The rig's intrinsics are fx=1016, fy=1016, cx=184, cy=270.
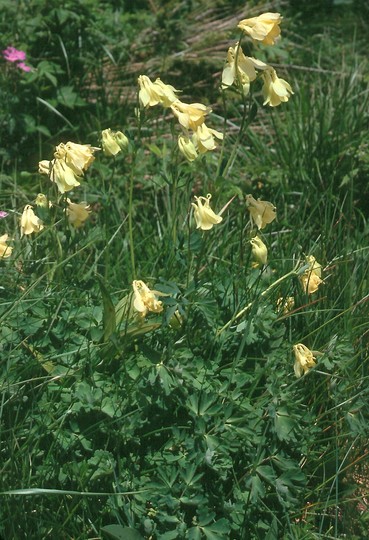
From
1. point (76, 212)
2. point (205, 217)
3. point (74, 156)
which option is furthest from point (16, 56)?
point (205, 217)

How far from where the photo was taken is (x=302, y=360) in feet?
8.25

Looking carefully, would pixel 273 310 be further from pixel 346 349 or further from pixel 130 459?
pixel 130 459

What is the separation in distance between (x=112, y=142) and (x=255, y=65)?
43 cm

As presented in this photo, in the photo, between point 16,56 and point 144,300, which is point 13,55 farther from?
point 144,300

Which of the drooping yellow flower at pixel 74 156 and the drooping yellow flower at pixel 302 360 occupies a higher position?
the drooping yellow flower at pixel 74 156

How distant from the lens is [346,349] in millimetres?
2584

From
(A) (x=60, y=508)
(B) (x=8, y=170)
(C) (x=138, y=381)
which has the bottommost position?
(B) (x=8, y=170)

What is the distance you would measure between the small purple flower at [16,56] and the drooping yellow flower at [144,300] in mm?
2073

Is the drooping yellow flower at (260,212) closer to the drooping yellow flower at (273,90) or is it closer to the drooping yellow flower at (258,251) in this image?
the drooping yellow flower at (258,251)

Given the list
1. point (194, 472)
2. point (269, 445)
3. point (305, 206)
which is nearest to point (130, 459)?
point (194, 472)

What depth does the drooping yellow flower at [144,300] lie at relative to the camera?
2.43 metres

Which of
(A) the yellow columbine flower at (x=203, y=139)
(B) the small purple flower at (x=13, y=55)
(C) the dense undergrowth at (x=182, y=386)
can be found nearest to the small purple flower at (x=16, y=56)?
(B) the small purple flower at (x=13, y=55)

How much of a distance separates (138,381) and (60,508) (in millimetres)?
351

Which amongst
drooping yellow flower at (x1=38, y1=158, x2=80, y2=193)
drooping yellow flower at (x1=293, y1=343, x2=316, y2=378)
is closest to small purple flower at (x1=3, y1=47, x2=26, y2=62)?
drooping yellow flower at (x1=38, y1=158, x2=80, y2=193)
